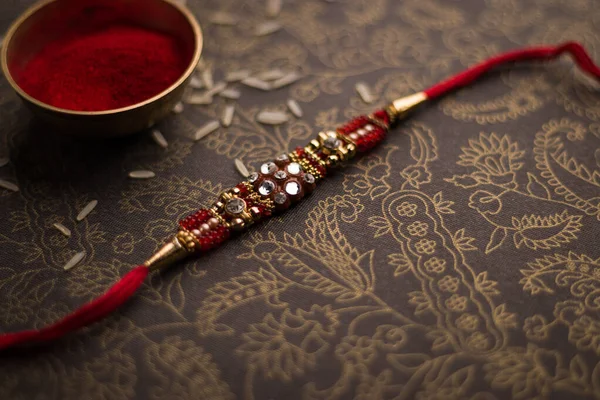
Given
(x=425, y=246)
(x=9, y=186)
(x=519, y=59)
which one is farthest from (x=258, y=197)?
(x=519, y=59)

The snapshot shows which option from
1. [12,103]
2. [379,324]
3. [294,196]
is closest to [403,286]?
[379,324]

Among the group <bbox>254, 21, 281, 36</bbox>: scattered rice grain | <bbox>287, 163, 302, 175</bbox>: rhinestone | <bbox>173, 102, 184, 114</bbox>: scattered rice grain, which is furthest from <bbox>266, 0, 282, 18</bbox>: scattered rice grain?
<bbox>287, 163, 302, 175</bbox>: rhinestone

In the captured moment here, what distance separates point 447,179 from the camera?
0.76 meters

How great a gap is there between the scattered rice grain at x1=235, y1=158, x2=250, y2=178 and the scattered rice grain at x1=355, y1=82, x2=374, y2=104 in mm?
236

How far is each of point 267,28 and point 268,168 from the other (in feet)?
1.15

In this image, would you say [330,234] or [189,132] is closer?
[330,234]

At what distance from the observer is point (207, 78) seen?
87 cm

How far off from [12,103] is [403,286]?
0.67m

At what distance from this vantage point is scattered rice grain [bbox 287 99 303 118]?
0.83 metres

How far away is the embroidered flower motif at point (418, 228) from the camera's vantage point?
705mm

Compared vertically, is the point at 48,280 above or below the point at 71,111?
below

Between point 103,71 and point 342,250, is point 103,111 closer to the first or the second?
point 103,71

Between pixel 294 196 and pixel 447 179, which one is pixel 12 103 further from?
pixel 447 179

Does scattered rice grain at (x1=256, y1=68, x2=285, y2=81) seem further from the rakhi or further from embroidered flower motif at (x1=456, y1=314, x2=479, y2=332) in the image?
embroidered flower motif at (x1=456, y1=314, x2=479, y2=332)
